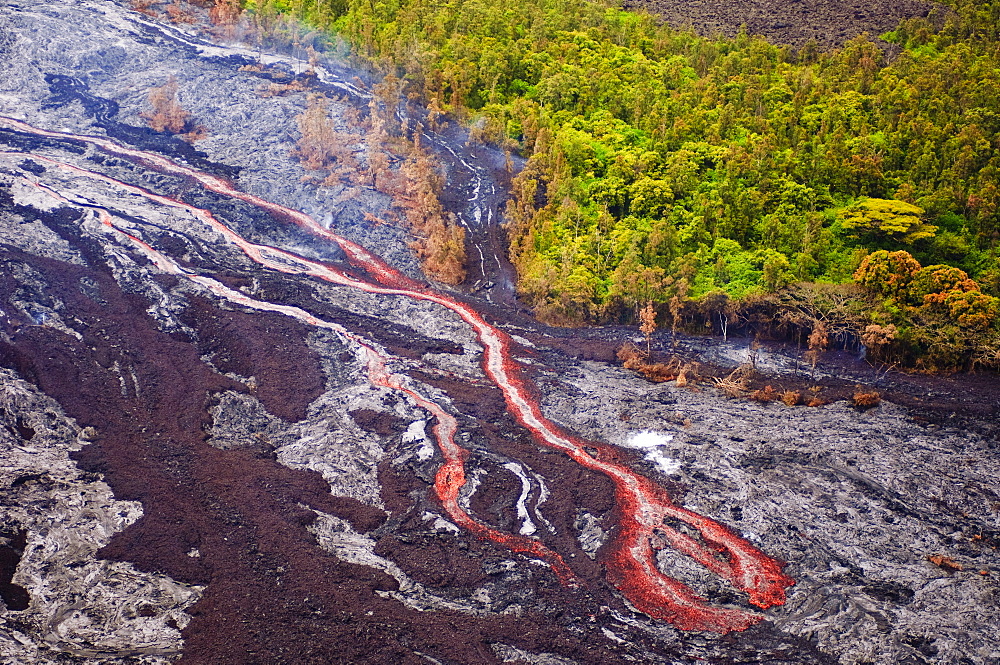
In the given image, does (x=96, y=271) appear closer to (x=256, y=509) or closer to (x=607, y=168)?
(x=256, y=509)

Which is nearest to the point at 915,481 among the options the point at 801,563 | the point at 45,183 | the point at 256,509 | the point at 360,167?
the point at 801,563

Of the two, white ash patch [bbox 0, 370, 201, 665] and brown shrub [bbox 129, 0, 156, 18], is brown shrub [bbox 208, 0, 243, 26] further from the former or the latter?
white ash patch [bbox 0, 370, 201, 665]

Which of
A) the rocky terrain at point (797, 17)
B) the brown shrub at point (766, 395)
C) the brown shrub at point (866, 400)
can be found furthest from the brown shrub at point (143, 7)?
the brown shrub at point (866, 400)

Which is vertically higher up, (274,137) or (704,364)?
(274,137)

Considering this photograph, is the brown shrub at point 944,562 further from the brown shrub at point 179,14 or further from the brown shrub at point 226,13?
the brown shrub at point 179,14

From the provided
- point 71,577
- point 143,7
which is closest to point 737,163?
point 71,577

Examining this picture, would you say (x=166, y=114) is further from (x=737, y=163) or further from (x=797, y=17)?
(x=797, y=17)

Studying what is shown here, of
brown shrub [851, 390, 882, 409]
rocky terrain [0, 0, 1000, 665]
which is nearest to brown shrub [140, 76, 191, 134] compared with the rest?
rocky terrain [0, 0, 1000, 665]
